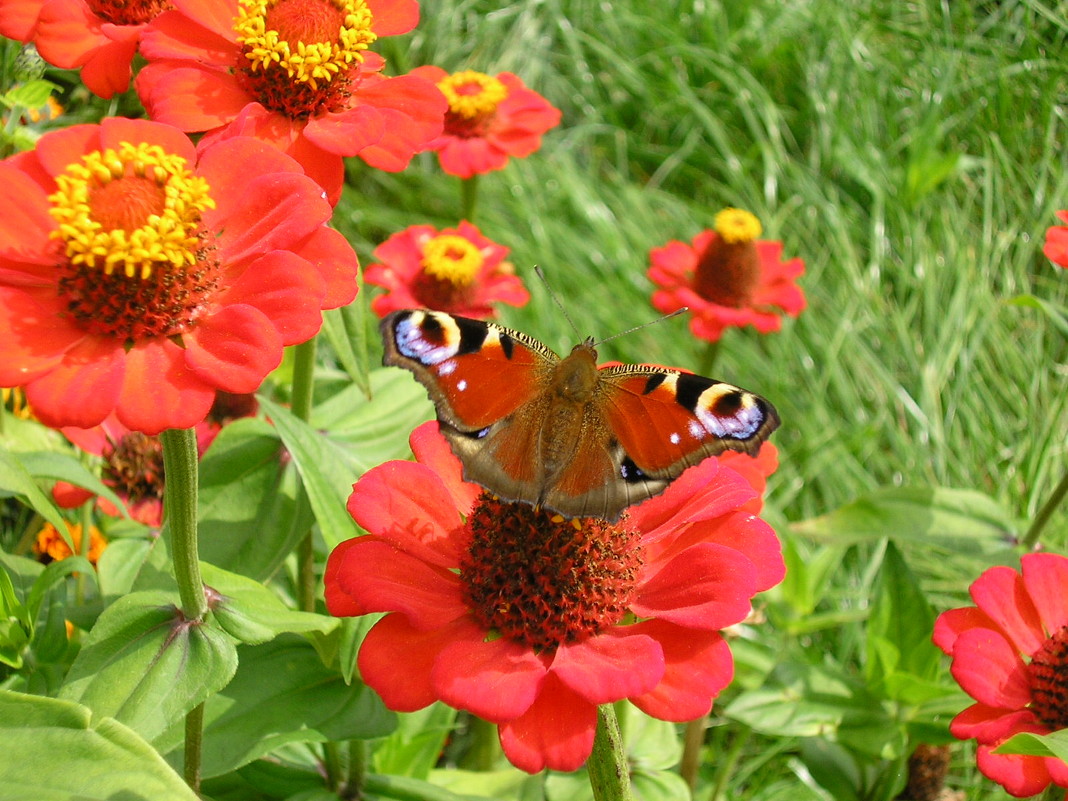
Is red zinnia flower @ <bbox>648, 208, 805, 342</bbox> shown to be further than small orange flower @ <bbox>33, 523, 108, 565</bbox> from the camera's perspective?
Yes

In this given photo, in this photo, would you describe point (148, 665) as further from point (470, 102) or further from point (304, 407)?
point (470, 102)

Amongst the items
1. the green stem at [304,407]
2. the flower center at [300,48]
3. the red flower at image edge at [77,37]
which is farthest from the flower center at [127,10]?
the green stem at [304,407]

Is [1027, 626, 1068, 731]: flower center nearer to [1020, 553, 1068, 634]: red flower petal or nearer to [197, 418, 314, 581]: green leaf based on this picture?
[1020, 553, 1068, 634]: red flower petal

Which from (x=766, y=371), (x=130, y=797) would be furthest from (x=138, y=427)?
(x=766, y=371)

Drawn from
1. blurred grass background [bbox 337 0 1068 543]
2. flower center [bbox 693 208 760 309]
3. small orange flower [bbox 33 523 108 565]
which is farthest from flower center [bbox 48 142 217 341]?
blurred grass background [bbox 337 0 1068 543]

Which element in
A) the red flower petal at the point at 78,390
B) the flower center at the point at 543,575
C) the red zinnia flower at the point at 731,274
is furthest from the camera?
the red zinnia flower at the point at 731,274

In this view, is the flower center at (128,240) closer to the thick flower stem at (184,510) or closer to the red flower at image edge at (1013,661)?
the thick flower stem at (184,510)
